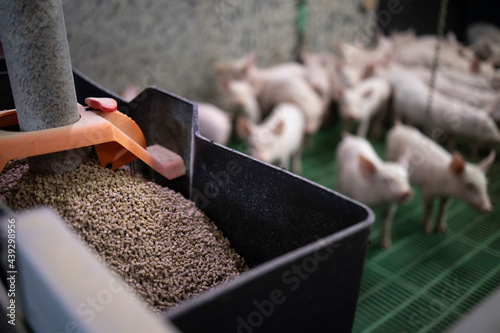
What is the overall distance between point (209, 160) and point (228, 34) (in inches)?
117

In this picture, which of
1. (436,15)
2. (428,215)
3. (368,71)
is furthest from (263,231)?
(436,15)

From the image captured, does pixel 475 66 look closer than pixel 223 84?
No

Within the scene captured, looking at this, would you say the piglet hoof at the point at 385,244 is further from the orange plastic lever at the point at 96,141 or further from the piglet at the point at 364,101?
the orange plastic lever at the point at 96,141

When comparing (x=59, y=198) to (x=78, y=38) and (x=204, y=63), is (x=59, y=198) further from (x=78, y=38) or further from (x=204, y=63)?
(x=204, y=63)

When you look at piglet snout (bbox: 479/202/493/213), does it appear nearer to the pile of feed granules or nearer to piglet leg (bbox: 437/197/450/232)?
→ piglet leg (bbox: 437/197/450/232)

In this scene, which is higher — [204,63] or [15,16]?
[15,16]

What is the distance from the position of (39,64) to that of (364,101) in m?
3.15

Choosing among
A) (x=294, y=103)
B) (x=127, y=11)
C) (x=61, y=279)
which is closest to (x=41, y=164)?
(x=61, y=279)

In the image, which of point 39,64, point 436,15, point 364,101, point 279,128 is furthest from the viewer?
point 436,15

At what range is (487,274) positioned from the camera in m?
2.20

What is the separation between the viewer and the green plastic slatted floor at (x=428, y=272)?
1901 mm

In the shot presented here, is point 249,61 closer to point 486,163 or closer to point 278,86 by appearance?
point 278,86

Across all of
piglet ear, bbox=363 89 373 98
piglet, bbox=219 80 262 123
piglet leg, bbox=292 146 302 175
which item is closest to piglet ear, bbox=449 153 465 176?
piglet leg, bbox=292 146 302 175

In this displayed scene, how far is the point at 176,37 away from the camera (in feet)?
10.8
